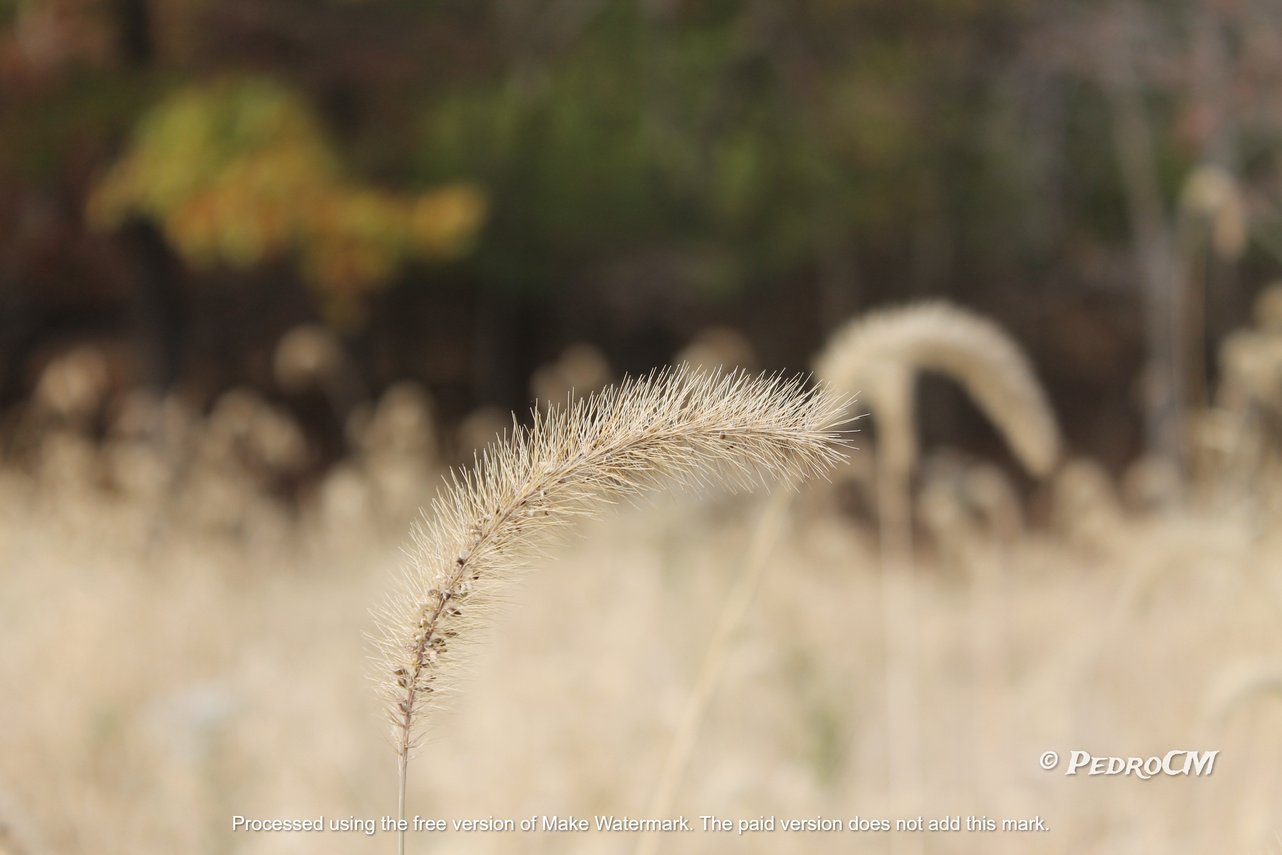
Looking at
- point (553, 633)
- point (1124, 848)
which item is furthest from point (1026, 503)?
point (1124, 848)

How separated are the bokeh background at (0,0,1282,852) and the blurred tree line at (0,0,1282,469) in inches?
1.6

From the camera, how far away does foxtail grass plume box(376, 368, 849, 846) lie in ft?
3.52

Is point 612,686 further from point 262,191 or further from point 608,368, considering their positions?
point 608,368

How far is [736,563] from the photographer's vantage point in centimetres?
528

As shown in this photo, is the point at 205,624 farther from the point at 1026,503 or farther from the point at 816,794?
the point at 1026,503

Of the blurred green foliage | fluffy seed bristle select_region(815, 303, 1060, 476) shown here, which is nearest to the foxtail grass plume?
fluffy seed bristle select_region(815, 303, 1060, 476)

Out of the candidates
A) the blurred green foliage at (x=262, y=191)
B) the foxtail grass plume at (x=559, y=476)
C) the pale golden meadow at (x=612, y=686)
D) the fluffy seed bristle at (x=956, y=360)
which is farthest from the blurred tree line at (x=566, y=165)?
the foxtail grass plume at (x=559, y=476)

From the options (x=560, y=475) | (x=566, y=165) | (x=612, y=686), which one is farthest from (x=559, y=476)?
(x=566, y=165)

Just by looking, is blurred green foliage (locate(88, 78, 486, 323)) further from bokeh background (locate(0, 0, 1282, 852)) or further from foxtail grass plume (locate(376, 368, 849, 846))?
foxtail grass plume (locate(376, 368, 849, 846))

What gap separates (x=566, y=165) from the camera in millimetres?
8453

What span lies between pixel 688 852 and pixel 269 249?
232 inches

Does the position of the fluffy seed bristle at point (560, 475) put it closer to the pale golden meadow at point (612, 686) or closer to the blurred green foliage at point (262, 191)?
the pale golden meadow at point (612, 686)

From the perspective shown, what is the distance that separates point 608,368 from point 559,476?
1151cm

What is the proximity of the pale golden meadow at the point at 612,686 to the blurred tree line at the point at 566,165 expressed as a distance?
2188 mm
